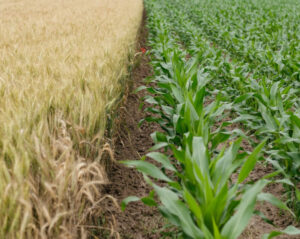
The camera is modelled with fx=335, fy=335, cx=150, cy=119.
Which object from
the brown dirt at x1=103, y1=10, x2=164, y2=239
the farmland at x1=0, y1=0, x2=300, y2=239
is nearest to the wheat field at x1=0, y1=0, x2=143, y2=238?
the farmland at x1=0, y1=0, x2=300, y2=239

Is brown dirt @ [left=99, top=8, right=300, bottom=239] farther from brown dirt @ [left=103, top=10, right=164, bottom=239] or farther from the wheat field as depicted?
the wheat field

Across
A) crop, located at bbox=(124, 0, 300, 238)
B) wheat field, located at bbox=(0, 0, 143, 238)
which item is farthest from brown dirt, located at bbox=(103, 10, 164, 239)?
wheat field, located at bbox=(0, 0, 143, 238)

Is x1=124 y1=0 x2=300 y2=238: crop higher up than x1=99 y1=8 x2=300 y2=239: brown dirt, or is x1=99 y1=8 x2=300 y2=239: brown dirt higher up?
x1=124 y1=0 x2=300 y2=238: crop

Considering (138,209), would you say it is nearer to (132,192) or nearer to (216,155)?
(132,192)

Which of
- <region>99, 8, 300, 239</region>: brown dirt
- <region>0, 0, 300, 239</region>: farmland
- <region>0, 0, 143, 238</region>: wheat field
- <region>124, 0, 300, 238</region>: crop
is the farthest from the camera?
<region>99, 8, 300, 239</region>: brown dirt

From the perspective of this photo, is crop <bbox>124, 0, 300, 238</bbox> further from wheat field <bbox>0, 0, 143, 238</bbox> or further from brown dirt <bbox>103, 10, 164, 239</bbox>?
wheat field <bbox>0, 0, 143, 238</bbox>

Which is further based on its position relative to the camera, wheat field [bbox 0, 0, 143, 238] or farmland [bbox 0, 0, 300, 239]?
farmland [bbox 0, 0, 300, 239]

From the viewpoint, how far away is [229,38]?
316 inches

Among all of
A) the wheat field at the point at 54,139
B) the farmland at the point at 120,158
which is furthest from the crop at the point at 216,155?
the wheat field at the point at 54,139

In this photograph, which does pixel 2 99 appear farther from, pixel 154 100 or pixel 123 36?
pixel 123 36

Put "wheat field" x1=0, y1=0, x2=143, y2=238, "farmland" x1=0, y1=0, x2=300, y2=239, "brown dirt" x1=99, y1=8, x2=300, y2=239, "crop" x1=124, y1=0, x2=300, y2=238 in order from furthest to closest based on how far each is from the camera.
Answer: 1. "brown dirt" x1=99, y1=8, x2=300, y2=239
2. "crop" x1=124, y1=0, x2=300, y2=238
3. "farmland" x1=0, y1=0, x2=300, y2=239
4. "wheat field" x1=0, y1=0, x2=143, y2=238

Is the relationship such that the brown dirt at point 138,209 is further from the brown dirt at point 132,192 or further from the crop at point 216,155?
the crop at point 216,155

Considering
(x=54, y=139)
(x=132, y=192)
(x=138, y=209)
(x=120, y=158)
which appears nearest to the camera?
(x=54, y=139)

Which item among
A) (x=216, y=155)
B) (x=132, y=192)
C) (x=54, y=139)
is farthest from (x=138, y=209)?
(x=54, y=139)
